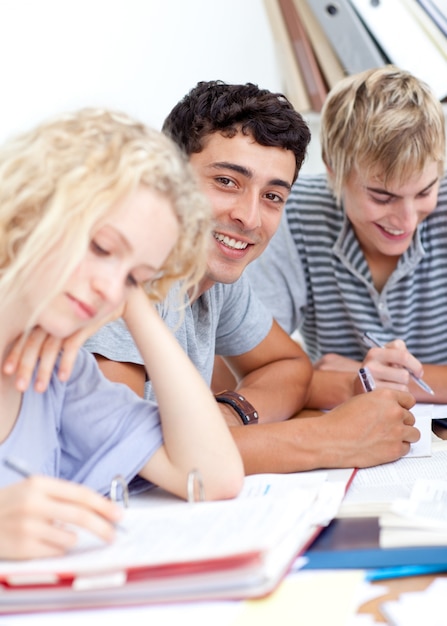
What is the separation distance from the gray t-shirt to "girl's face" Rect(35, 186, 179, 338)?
332mm

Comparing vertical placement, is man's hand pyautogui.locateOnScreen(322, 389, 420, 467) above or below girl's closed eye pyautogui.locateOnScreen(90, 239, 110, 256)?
below

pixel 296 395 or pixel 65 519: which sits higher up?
pixel 65 519

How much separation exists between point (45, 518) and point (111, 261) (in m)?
0.26

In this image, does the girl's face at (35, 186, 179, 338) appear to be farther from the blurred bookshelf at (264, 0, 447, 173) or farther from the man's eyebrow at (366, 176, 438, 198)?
the blurred bookshelf at (264, 0, 447, 173)

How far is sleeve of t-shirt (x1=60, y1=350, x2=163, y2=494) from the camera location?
996 mm

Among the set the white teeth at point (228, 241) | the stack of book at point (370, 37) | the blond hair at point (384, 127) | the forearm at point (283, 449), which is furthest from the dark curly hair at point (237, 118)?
the stack of book at point (370, 37)

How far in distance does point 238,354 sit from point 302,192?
1.60 ft

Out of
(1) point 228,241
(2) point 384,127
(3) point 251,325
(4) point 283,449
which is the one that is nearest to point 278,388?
(3) point 251,325

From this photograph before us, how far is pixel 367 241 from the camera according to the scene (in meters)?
1.88

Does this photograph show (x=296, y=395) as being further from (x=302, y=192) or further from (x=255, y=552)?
(x=255, y=552)

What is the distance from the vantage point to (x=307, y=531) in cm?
84

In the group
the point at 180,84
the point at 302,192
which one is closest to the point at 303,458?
the point at 302,192

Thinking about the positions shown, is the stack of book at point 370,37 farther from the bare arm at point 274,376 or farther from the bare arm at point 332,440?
the bare arm at point 332,440

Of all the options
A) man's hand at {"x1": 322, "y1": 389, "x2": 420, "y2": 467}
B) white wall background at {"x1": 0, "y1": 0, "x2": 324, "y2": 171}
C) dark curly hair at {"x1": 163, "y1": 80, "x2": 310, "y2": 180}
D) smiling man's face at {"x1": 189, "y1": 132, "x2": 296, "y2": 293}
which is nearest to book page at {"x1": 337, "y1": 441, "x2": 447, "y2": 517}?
man's hand at {"x1": 322, "y1": 389, "x2": 420, "y2": 467}
